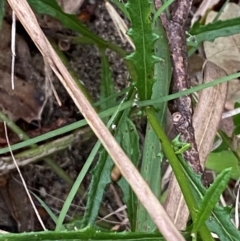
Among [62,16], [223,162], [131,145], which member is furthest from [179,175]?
[62,16]

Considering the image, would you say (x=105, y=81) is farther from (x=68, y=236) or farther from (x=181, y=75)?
(x=68, y=236)

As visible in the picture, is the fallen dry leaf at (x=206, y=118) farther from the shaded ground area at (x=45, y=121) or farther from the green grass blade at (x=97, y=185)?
the shaded ground area at (x=45, y=121)

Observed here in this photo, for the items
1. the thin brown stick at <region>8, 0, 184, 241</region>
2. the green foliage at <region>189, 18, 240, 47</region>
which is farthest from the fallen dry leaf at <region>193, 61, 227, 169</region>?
the thin brown stick at <region>8, 0, 184, 241</region>

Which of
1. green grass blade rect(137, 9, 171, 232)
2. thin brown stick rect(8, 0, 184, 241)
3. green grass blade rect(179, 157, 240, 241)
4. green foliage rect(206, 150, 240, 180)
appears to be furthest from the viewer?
green foliage rect(206, 150, 240, 180)

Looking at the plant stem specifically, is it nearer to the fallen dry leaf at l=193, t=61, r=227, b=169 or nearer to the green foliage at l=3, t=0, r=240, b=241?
the green foliage at l=3, t=0, r=240, b=241

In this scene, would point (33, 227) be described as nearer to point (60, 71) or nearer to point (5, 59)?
point (5, 59)

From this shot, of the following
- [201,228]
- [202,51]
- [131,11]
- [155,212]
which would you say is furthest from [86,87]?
[155,212]
